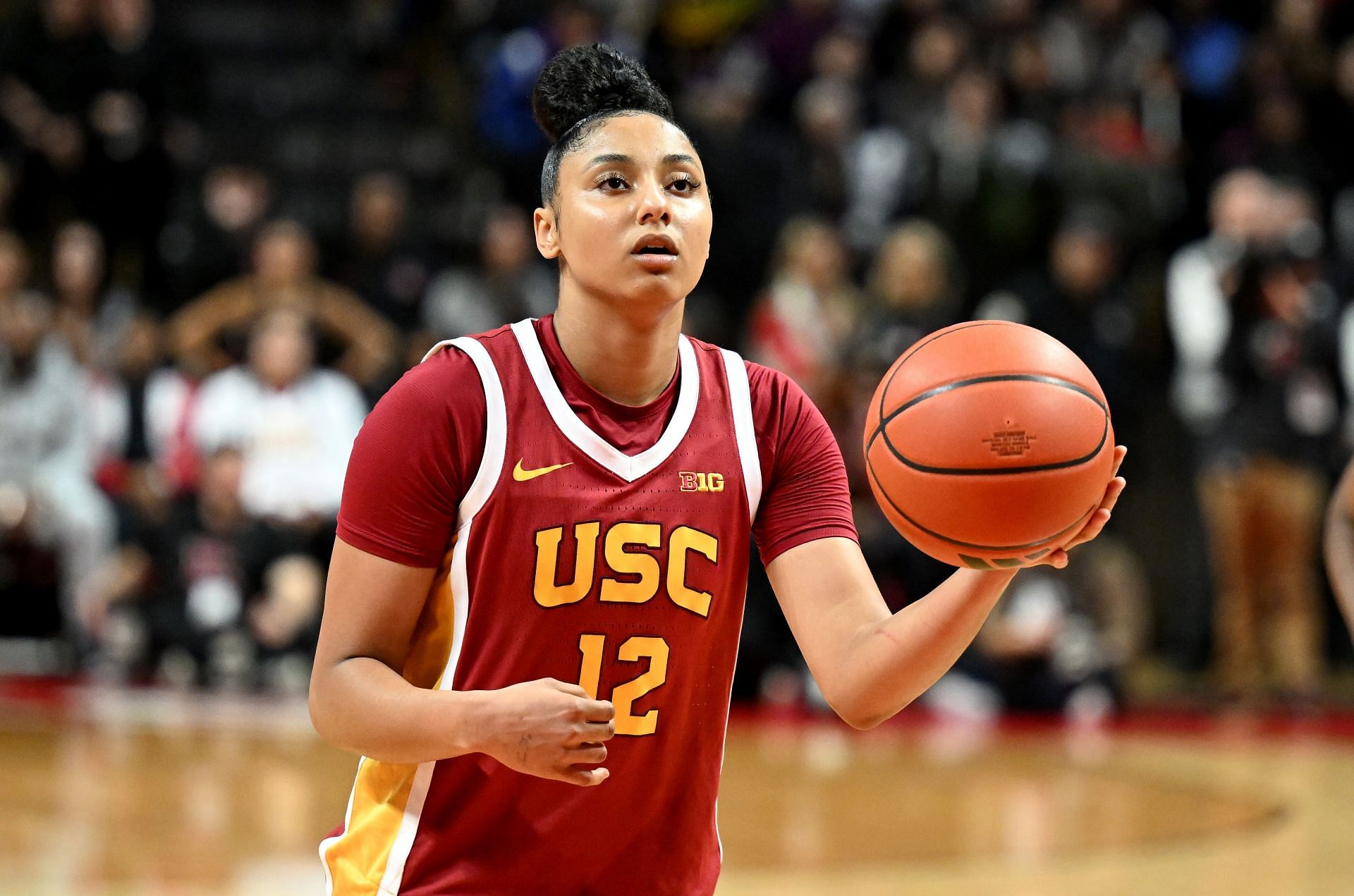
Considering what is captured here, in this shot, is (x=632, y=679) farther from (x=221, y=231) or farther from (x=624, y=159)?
(x=221, y=231)

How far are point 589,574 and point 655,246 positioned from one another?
515mm

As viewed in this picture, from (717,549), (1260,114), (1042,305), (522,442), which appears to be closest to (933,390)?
(717,549)

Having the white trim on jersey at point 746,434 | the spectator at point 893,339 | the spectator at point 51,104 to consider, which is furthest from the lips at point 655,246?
the spectator at point 51,104

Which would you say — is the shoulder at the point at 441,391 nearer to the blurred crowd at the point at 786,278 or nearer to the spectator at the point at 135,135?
the blurred crowd at the point at 786,278

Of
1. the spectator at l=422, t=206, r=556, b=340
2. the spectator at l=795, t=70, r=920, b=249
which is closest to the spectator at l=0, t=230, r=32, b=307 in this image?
the spectator at l=422, t=206, r=556, b=340

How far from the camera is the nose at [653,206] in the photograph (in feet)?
8.60

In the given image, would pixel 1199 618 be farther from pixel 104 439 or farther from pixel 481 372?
pixel 481 372

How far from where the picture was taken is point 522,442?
105 inches

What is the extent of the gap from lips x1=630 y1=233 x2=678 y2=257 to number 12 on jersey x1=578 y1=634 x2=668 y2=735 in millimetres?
593

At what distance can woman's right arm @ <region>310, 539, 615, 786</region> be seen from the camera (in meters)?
2.26

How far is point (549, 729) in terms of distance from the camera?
7.39 ft

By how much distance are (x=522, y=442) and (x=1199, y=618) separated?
7.91 m

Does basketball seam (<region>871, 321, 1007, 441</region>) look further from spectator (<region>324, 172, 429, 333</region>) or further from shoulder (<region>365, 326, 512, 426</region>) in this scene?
spectator (<region>324, 172, 429, 333</region>)

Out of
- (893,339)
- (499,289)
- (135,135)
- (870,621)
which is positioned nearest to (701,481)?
(870,621)
